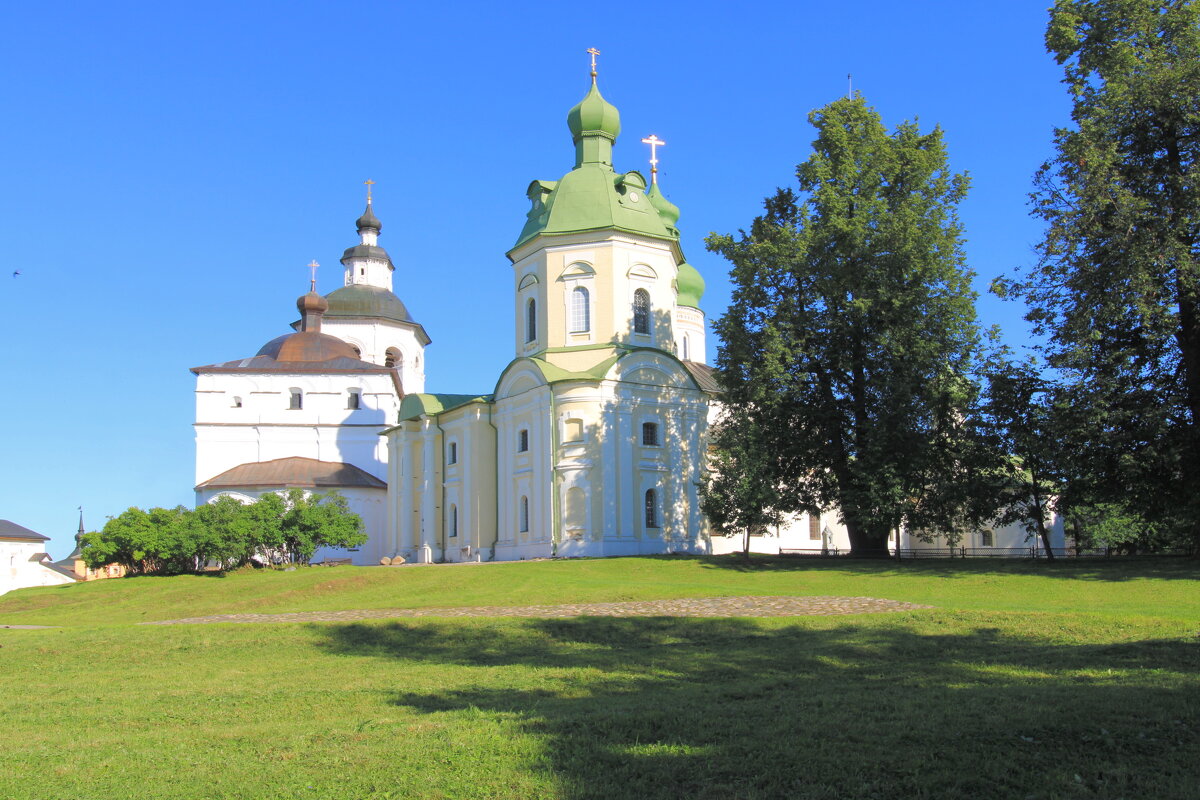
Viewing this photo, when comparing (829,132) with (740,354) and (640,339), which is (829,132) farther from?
(640,339)

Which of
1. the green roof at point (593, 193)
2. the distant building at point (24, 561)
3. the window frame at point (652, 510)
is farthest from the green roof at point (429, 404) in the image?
the distant building at point (24, 561)

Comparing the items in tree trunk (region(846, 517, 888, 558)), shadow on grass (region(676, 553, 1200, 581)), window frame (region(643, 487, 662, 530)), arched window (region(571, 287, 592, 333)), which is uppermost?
arched window (region(571, 287, 592, 333))

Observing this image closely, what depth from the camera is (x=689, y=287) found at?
58.7 meters

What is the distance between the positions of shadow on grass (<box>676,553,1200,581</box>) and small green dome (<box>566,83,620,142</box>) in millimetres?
16870

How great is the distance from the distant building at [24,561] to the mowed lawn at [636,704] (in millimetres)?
42724

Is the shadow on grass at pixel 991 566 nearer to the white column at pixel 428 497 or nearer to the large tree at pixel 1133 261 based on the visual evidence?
the large tree at pixel 1133 261

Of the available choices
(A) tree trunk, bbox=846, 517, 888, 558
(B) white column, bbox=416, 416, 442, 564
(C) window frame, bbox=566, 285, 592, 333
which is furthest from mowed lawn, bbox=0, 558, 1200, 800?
(B) white column, bbox=416, 416, 442, 564

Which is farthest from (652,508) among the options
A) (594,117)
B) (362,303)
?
(362,303)

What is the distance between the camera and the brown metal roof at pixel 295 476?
51.1 meters

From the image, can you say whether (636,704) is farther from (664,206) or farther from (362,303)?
(362,303)

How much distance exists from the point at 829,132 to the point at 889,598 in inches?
608

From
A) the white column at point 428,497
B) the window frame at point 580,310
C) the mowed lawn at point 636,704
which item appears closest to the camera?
the mowed lawn at point 636,704

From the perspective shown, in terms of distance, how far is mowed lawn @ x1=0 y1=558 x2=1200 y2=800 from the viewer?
7.12 metres

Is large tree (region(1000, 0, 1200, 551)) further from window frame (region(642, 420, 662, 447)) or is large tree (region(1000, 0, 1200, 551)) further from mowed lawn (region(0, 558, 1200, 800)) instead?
window frame (region(642, 420, 662, 447))
